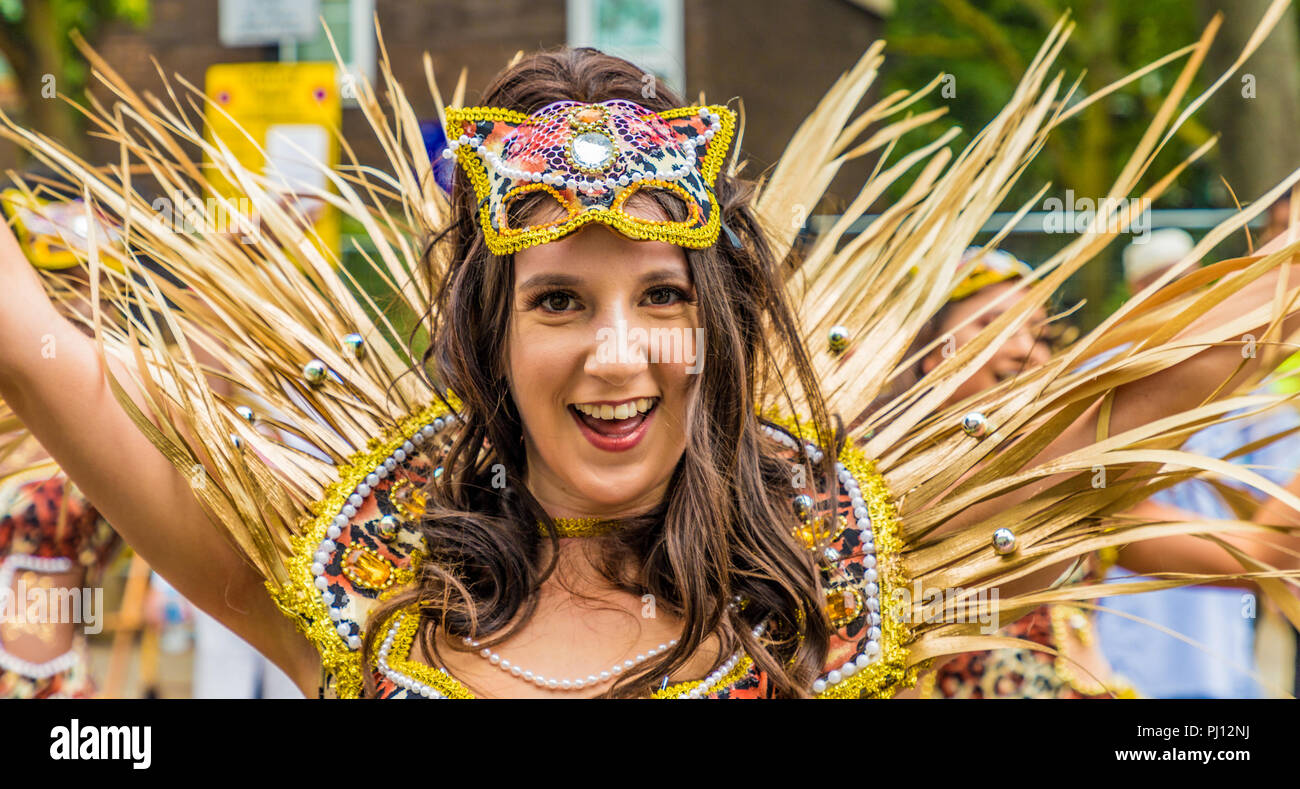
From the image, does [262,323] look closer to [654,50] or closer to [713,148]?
[713,148]

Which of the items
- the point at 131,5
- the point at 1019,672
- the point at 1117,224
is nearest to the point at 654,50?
the point at 131,5

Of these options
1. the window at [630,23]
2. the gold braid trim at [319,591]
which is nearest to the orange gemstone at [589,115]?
the gold braid trim at [319,591]

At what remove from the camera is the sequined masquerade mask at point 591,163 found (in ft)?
5.67

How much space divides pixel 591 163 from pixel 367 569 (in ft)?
2.20

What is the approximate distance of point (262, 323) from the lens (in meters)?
2.15

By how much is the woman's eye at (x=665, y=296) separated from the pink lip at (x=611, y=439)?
6.5 inches

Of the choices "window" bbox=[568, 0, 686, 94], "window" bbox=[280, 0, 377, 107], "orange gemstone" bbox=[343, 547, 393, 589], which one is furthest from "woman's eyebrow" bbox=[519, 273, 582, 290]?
"window" bbox=[280, 0, 377, 107]

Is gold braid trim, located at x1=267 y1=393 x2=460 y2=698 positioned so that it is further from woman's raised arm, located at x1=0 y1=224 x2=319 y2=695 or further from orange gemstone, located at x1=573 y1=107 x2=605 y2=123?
orange gemstone, located at x1=573 y1=107 x2=605 y2=123

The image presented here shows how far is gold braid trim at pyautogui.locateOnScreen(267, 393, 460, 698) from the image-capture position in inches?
72.2

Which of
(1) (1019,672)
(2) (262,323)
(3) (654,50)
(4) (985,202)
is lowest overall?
(1) (1019,672)

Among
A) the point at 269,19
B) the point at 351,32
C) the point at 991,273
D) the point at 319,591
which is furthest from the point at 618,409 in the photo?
the point at 351,32

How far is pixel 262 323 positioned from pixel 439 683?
730mm

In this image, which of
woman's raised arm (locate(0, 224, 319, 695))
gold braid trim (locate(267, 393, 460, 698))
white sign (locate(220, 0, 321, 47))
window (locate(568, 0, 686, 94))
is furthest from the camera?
window (locate(568, 0, 686, 94))

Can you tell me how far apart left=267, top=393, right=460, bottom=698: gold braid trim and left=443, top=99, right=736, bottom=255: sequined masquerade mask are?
0.39m
